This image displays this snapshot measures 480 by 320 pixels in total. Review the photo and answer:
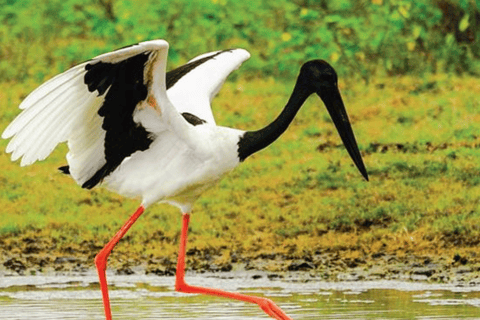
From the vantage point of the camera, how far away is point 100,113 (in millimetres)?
6852

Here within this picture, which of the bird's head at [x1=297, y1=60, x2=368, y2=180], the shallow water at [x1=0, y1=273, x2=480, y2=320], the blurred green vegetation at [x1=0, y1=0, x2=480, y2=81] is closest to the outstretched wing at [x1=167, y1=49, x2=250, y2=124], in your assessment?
the bird's head at [x1=297, y1=60, x2=368, y2=180]

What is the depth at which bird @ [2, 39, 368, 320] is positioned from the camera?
21.5ft

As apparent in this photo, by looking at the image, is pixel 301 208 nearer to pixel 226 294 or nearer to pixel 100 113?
pixel 226 294

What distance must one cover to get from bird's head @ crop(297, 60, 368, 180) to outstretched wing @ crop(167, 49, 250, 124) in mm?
588

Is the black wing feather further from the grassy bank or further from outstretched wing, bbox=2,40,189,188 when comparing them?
the grassy bank

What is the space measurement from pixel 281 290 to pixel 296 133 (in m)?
3.68

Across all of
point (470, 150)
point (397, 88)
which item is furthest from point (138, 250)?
point (397, 88)

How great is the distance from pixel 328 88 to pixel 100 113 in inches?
47.3

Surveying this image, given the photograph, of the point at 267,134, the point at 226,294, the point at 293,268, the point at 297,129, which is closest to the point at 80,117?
the point at 267,134

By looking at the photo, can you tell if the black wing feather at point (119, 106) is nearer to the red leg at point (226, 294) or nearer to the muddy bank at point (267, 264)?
the red leg at point (226, 294)

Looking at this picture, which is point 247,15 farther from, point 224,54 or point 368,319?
point 368,319

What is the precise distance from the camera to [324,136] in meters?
11.5

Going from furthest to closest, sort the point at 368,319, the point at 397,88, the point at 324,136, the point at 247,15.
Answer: the point at 247,15 < the point at 397,88 < the point at 324,136 < the point at 368,319

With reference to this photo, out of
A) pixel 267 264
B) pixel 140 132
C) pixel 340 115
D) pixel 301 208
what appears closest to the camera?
pixel 140 132
